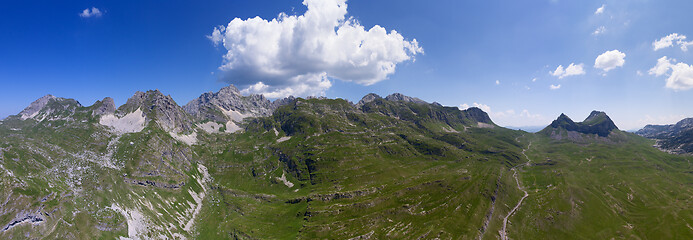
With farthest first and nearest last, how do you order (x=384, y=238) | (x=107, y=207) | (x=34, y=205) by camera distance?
1. (x=384, y=238)
2. (x=107, y=207)
3. (x=34, y=205)

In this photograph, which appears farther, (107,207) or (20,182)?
(107,207)

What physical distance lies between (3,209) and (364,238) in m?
220

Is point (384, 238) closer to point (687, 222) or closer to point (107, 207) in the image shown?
point (107, 207)

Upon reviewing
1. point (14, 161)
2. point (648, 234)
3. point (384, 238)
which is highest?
point (14, 161)

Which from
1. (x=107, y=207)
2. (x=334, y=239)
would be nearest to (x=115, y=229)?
(x=107, y=207)

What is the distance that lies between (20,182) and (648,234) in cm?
43637

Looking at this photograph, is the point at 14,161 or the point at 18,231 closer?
the point at 18,231

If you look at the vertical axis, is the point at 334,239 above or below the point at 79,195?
below

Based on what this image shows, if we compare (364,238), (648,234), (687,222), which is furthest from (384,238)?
(687,222)

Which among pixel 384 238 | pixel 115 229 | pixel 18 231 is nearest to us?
pixel 18 231

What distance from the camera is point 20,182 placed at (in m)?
164

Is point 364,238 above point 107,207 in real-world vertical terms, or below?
below

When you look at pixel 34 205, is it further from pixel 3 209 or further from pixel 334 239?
pixel 334 239

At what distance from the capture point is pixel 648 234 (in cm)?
18975
